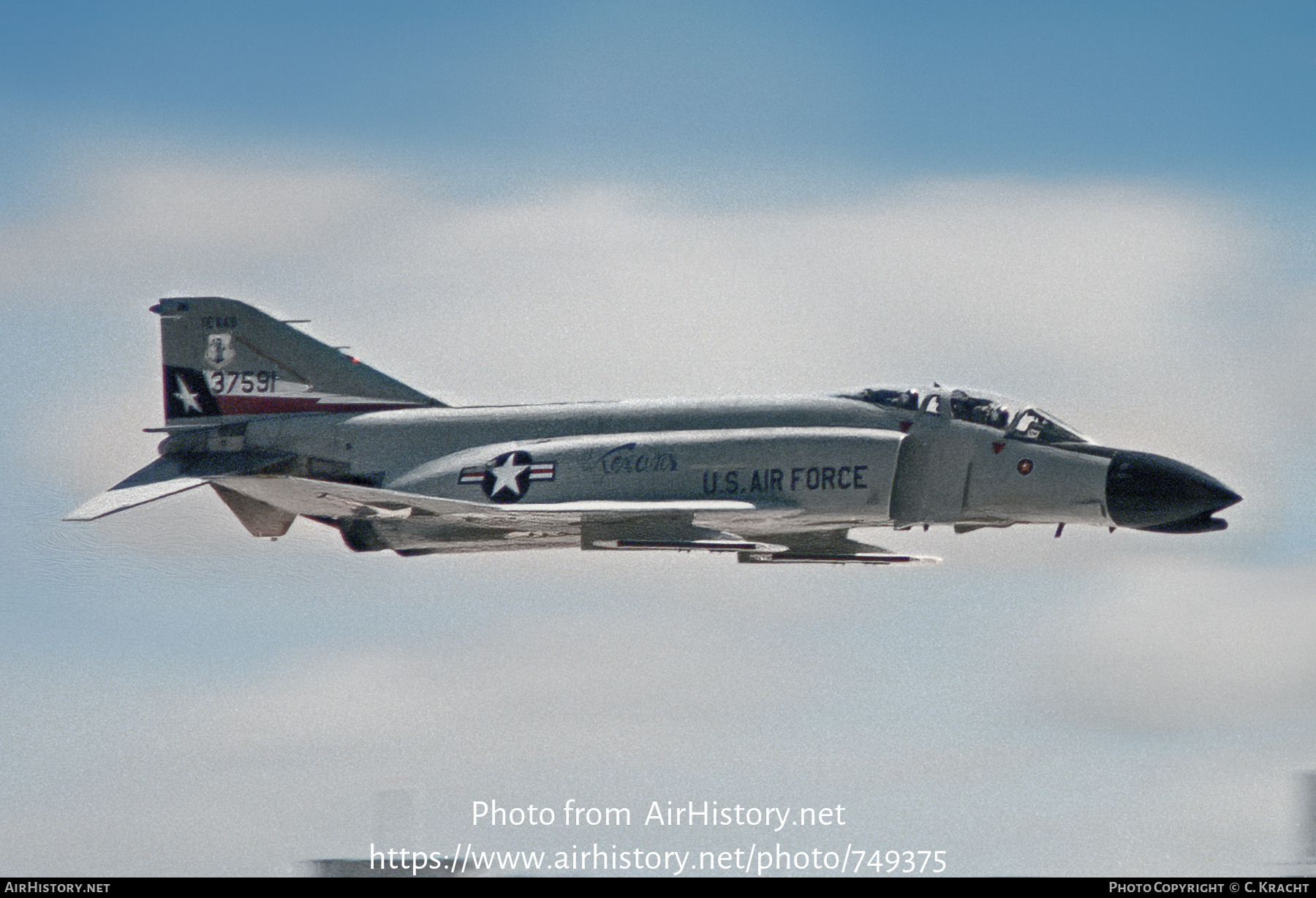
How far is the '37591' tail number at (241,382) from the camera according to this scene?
28.3m

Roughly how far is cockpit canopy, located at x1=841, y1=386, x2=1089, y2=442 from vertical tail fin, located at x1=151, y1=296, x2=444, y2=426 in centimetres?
665

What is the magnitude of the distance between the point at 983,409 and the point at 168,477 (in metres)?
11.1

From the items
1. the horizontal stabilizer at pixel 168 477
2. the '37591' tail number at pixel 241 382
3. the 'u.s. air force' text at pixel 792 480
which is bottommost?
the horizontal stabilizer at pixel 168 477

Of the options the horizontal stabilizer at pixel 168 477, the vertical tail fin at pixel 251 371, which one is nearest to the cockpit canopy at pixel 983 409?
the vertical tail fin at pixel 251 371

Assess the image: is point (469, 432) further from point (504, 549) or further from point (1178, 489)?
point (1178, 489)

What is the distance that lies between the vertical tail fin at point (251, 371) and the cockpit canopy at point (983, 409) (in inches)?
262

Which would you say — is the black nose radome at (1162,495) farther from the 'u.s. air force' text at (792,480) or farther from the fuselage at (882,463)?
the 'u.s. air force' text at (792,480)

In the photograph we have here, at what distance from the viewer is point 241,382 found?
1114 inches

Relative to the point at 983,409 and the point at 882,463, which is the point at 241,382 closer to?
the point at 882,463

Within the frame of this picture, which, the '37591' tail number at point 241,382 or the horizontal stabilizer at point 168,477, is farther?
the '37591' tail number at point 241,382

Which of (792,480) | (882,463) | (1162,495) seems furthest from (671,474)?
(1162,495)

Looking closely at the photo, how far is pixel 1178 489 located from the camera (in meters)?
23.7
